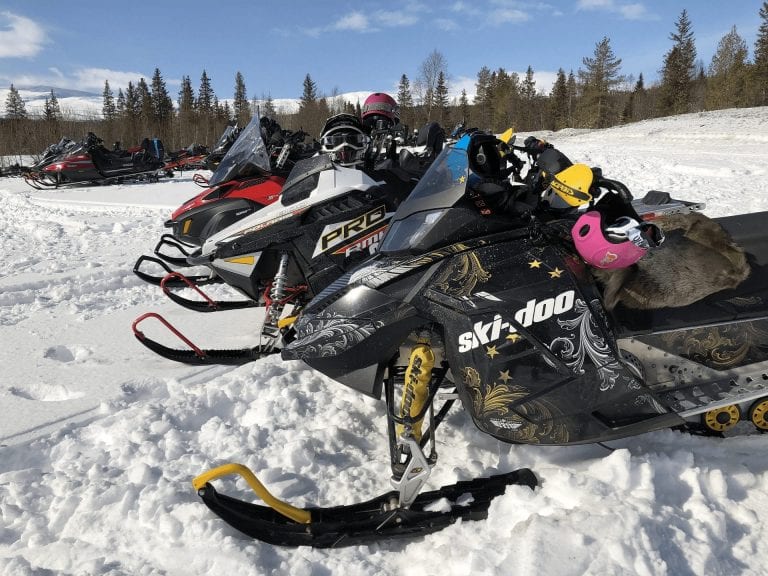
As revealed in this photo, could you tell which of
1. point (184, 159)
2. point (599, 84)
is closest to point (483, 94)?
point (599, 84)

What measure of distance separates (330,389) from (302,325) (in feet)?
2.61

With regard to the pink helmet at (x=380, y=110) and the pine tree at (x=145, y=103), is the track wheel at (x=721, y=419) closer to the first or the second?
the pink helmet at (x=380, y=110)

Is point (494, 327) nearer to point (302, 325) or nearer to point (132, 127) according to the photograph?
point (302, 325)

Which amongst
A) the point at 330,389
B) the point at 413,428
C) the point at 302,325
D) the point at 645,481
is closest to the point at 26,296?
the point at 330,389

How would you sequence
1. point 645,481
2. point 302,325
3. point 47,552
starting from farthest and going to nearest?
point 302,325, point 645,481, point 47,552

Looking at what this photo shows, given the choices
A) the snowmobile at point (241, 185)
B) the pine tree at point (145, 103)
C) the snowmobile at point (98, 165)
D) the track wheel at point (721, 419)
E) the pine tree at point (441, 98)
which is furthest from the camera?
the pine tree at point (145, 103)

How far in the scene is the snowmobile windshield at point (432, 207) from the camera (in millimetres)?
2082

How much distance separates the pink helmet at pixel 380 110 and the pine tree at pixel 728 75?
1492 inches

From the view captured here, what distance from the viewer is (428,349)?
201cm

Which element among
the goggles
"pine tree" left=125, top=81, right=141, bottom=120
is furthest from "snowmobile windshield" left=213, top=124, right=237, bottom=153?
"pine tree" left=125, top=81, right=141, bottom=120

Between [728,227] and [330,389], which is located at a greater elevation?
[728,227]

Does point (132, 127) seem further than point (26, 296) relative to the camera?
Yes

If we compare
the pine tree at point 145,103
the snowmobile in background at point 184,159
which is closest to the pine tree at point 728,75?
the snowmobile in background at point 184,159

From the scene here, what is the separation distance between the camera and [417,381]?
1997 mm
